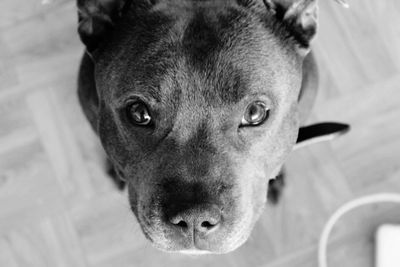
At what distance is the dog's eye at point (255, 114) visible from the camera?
1645 mm

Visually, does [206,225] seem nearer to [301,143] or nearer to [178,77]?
[178,77]

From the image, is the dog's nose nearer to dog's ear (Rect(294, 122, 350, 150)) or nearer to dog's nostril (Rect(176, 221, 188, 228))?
dog's nostril (Rect(176, 221, 188, 228))

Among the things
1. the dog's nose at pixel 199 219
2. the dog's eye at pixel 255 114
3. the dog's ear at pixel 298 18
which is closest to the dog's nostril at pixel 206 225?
the dog's nose at pixel 199 219

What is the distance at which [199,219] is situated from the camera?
154 cm

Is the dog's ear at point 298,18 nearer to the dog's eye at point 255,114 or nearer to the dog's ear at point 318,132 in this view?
the dog's eye at point 255,114

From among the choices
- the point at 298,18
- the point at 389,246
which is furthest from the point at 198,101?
the point at 389,246

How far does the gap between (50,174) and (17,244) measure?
36cm

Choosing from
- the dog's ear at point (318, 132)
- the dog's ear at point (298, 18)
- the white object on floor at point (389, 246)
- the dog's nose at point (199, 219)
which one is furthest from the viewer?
the white object on floor at point (389, 246)

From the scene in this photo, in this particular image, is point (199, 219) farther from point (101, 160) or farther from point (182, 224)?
point (101, 160)

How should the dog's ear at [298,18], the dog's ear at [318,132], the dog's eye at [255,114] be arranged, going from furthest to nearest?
1. the dog's ear at [318,132]
2. the dog's ear at [298,18]
3. the dog's eye at [255,114]

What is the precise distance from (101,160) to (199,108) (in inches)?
42.4

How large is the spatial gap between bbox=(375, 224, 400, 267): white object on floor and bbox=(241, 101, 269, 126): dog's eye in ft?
3.70

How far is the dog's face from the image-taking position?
1600 mm

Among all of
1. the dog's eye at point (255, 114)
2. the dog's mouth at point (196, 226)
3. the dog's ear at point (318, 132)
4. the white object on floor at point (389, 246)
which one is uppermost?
the dog's eye at point (255, 114)
